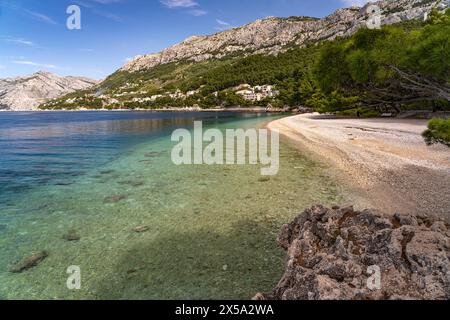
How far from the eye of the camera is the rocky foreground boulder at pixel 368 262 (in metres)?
5.01

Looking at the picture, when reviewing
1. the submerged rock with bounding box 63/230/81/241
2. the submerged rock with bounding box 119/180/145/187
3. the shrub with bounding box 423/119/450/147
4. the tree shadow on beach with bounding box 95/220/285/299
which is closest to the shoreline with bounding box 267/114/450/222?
the shrub with bounding box 423/119/450/147

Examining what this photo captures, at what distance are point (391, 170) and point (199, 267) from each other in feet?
41.4

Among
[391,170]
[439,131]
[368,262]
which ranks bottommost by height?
[368,262]

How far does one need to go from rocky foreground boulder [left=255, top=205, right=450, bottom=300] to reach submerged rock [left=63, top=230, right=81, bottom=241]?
24.2ft

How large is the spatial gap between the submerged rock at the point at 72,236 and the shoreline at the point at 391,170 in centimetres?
1093

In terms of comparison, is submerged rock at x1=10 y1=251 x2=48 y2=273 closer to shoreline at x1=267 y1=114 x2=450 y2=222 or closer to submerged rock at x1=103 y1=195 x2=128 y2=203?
submerged rock at x1=103 y1=195 x2=128 y2=203

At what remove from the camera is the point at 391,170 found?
15.6 metres

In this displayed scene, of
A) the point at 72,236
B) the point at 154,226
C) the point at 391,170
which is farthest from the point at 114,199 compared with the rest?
the point at 391,170

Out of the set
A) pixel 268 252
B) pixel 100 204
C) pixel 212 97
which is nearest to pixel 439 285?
pixel 268 252

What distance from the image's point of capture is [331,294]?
5000 mm

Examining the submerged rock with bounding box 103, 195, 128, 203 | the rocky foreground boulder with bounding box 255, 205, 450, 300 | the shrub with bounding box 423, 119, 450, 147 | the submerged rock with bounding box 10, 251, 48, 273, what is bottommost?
the submerged rock with bounding box 10, 251, 48, 273

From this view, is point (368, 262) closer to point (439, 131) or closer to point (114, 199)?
point (439, 131)

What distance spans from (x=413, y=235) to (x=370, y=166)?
12.0m

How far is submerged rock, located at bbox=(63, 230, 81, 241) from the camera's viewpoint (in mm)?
10062
